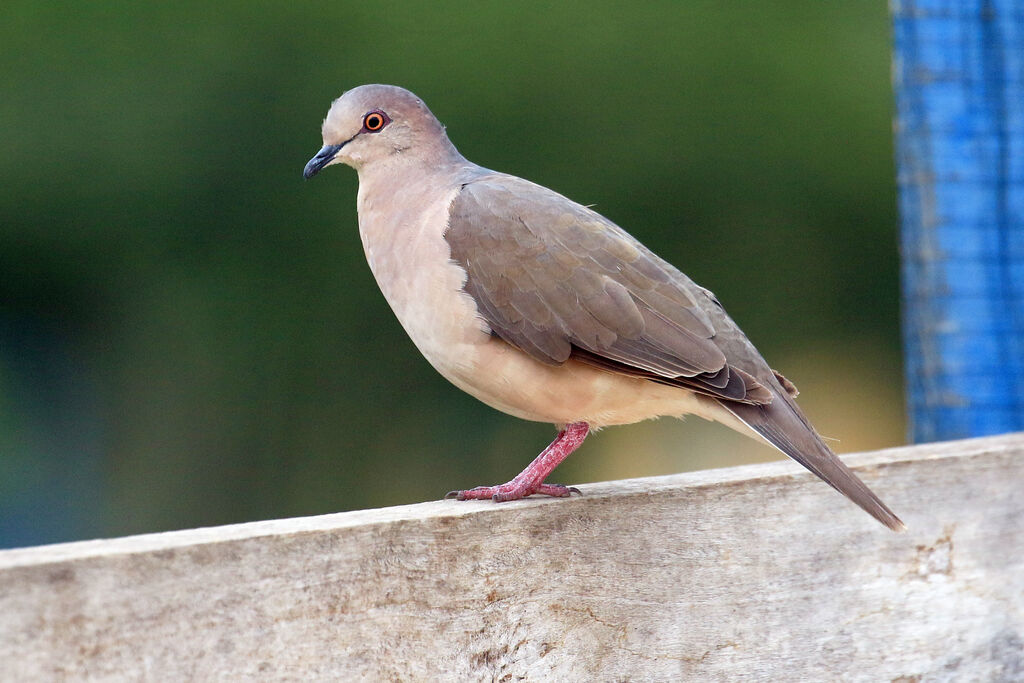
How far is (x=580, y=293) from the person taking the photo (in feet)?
6.24

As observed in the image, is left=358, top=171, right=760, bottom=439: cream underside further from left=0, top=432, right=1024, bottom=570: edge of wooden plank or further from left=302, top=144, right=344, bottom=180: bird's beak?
left=302, top=144, right=344, bottom=180: bird's beak

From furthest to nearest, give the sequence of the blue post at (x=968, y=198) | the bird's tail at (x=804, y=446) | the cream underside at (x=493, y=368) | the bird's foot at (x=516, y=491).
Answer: the blue post at (x=968, y=198), the cream underside at (x=493, y=368), the bird's foot at (x=516, y=491), the bird's tail at (x=804, y=446)

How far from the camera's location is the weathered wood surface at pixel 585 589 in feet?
4.23

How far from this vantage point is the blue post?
263cm

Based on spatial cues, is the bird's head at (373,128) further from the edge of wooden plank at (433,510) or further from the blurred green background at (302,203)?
the blurred green background at (302,203)

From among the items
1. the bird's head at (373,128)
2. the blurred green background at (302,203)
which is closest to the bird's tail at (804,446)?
the bird's head at (373,128)

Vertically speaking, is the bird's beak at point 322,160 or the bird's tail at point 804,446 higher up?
the bird's beak at point 322,160

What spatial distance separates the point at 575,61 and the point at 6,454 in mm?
2175

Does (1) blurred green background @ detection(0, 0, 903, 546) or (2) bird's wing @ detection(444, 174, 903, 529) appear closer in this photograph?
(2) bird's wing @ detection(444, 174, 903, 529)

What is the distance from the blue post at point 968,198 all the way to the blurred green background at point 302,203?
4.91 feet

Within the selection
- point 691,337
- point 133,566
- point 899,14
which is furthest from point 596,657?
point 899,14

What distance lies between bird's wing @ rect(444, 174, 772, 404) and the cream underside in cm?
2

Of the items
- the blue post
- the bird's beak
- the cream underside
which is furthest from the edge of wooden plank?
the bird's beak

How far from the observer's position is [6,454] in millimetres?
3639
